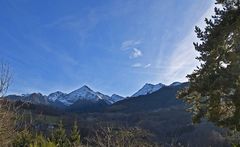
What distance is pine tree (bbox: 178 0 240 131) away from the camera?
12.2 meters

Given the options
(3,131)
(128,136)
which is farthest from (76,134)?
(3,131)

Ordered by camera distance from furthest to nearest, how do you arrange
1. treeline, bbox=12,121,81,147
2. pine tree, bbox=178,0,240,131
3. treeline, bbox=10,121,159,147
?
1. treeline, bbox=10,121,159,147
2. treeline, bbox=12,121,81,147
3. pine tree, bbox=178,0,240,131

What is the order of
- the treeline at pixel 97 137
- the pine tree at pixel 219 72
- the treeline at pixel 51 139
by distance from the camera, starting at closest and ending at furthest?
1. the pine tree at pixel 219 72
2. the treeline at pixel 51 139
3. the treeline at pixel 97 137

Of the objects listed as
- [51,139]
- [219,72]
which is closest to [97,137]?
[51,139]

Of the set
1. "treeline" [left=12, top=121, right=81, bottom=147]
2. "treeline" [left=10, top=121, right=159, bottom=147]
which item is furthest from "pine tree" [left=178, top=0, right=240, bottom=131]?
"treeline" [left=10, top=121, right=159, bottom=147]

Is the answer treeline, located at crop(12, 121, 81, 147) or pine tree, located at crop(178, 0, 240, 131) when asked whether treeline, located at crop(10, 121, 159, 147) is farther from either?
pine tree, located at crop(178, 0, 240, 131)

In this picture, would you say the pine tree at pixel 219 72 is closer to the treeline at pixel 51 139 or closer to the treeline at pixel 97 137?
the treeline at pixel 51 139

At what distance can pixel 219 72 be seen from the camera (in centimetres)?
1234

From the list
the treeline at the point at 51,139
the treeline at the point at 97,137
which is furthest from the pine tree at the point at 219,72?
the treeline at the point at 97,137

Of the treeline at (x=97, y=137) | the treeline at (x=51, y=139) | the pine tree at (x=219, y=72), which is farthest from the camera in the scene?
the treeline at (x=97, y=137)

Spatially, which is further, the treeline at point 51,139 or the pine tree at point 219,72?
the treeline at point 51,139

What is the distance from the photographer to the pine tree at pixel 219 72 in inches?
482

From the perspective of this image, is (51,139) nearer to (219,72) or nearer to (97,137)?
(97,137)

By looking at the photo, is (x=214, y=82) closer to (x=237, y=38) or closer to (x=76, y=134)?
(x=237, y=38)
